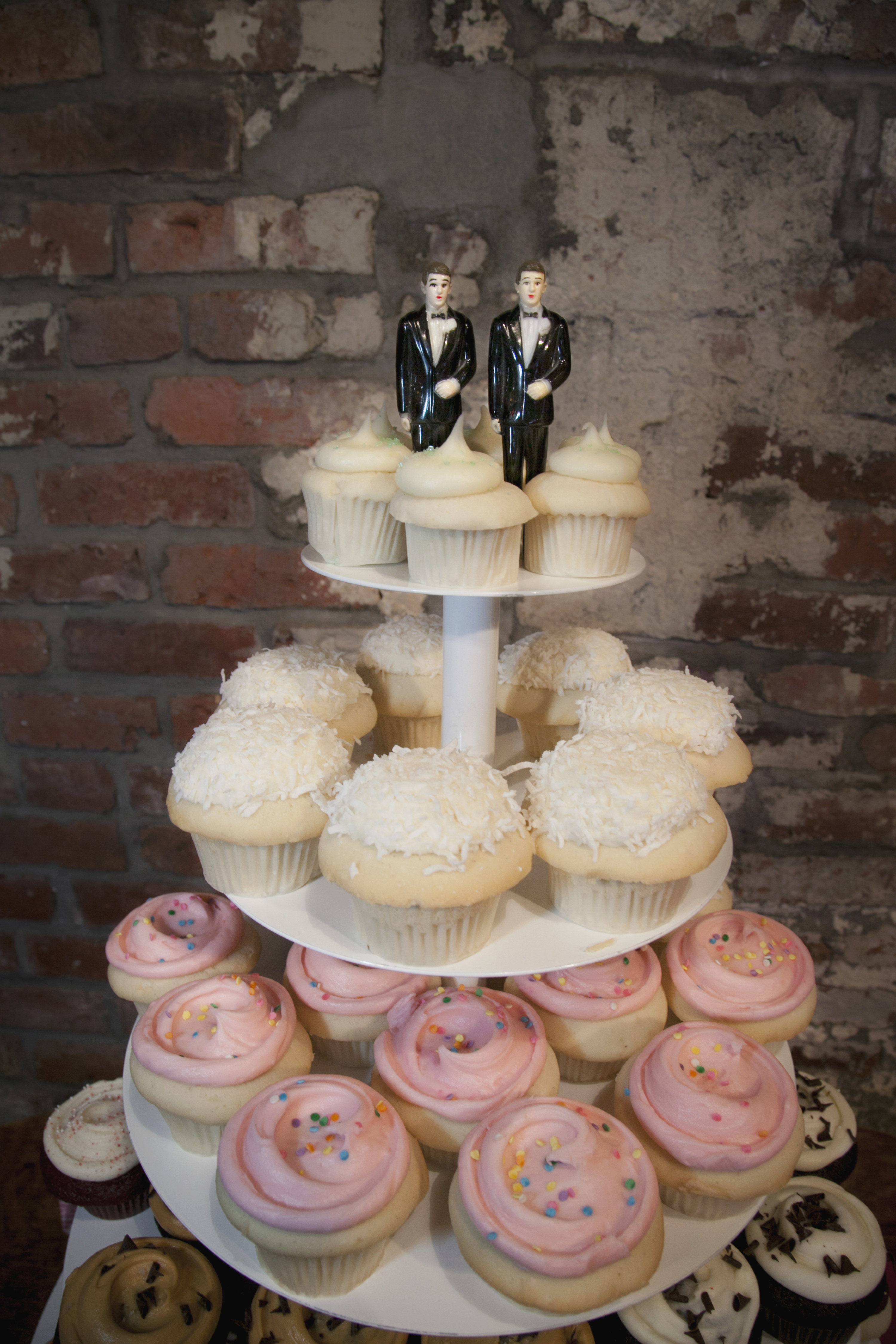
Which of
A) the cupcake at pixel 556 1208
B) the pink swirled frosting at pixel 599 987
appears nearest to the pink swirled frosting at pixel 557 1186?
the cupcake at pixel 556 1208

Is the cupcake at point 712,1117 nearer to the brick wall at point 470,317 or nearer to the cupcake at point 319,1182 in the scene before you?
the cupcake at point 319,1182

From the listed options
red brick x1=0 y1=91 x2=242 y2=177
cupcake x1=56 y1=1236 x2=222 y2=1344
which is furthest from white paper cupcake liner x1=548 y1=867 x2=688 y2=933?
red brick x1=0 y1=91 x2=242 y2=177

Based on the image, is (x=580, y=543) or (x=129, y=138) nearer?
(x=580, y=543)

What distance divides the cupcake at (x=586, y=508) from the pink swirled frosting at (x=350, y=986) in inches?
24.6

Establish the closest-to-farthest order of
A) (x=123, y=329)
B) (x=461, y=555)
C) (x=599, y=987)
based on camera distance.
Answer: (x=461, y=555)
(x=599, y=987)
(x=123, y=329)

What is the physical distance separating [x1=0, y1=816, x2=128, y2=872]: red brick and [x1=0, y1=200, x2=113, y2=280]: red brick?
114 cm

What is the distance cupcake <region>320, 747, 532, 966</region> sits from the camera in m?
1.02

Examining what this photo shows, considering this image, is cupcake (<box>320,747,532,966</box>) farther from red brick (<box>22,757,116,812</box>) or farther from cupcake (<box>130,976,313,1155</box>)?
red brick (<box>22,757,116,812</box>)

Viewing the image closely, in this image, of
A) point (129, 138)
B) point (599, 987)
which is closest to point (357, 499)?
point (599, 987)

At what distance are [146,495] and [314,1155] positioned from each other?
126 centimetres

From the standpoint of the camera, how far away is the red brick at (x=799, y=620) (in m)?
1.71

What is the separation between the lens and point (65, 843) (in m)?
2.04

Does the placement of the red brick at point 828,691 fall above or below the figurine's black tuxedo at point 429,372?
below

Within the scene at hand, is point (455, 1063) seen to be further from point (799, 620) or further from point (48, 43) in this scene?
point (48, 43)
